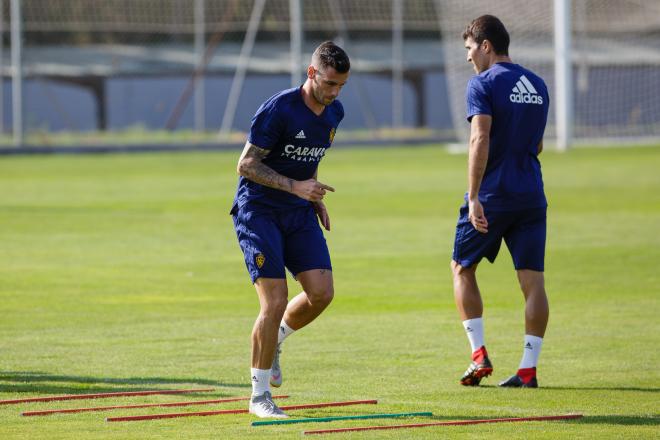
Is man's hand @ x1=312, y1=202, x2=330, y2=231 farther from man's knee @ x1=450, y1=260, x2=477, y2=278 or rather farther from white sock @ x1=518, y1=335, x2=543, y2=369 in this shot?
white sock @ x1=518, y1=335, x2=543, y2=369

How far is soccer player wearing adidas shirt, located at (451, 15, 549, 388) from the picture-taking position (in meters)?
9.59

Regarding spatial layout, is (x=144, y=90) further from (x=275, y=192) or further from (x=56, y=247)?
(x=275, y=192)

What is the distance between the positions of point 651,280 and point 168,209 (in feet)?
36.2

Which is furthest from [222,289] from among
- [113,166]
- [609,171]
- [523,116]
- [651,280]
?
[113,166]

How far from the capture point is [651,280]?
14969 millimetres

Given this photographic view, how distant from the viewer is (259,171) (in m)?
8.53

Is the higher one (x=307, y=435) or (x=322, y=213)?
(x=322, y=213)

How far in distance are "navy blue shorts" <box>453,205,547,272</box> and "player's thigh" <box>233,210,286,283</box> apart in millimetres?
1722

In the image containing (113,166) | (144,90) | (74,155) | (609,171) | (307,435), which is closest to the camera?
(307,435)

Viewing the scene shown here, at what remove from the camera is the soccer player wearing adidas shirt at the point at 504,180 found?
9.59 metres

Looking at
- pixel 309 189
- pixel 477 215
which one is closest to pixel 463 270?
pixel 477 215

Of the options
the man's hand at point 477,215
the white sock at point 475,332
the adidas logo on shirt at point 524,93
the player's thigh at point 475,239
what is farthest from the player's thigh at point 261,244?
the adidas logo on shirt at point 524,93

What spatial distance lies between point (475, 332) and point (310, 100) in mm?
2245

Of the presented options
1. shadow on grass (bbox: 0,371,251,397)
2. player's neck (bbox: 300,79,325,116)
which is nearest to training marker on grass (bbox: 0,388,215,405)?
shadow on grass (bbox: 0,371,251,397)
